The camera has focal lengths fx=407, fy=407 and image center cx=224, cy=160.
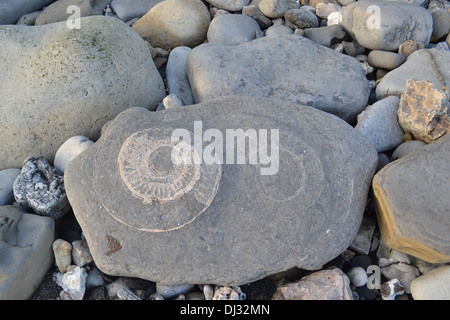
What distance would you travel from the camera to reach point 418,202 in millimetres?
2160

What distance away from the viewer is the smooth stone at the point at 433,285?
215 centimetres

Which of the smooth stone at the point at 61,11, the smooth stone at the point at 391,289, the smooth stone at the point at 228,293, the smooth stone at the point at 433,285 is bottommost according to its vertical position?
the smooth stone at the point at 391,289

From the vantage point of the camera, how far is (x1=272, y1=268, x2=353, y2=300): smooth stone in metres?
2.17

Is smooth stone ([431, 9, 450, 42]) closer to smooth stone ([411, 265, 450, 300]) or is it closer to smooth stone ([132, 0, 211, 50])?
smooth stone ([132, 0, 211, 50])

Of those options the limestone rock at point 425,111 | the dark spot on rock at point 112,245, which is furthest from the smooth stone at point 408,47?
the dark spot on rock at point 112,245

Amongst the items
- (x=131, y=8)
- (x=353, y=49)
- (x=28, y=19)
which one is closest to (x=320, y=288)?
(x=353, y=49)

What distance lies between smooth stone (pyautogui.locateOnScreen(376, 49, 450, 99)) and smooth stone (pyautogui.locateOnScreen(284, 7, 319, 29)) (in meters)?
0.91

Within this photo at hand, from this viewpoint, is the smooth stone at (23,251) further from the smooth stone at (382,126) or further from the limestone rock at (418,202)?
the smooth stone at (382,126)

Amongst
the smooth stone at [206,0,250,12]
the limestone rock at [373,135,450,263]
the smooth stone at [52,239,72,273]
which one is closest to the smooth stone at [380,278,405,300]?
the limestone rock at [373,135,450,263]

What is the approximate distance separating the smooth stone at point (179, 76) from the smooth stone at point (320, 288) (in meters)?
1.59

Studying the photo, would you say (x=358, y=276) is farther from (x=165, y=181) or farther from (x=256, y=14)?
(x=256, y=14)

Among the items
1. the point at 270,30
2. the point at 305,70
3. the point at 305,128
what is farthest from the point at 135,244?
the point at 270,30

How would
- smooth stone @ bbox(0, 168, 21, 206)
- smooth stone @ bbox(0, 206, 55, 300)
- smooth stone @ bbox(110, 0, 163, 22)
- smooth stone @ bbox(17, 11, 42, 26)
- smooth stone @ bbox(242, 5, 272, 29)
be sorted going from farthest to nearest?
smooth stone @ bbox(110, 0, 163, 22), smooth stone @ bbox(17, 11, 42, 26), smooth stone @ bbox(242, 5, 272, 29), smooth stone @ bbox(0, 168, 21, 206), smooth stone @ bbox(0, 206, 55, 300)

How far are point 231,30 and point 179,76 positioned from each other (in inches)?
25.9
